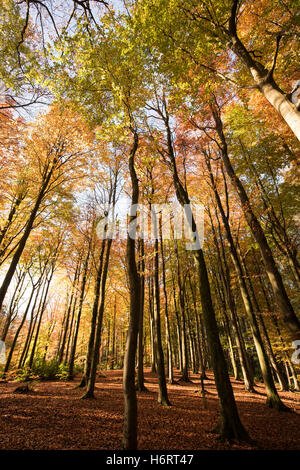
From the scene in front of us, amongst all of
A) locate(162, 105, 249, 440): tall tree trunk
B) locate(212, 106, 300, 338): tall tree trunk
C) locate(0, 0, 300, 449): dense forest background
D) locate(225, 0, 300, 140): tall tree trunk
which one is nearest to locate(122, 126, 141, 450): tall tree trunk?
locate(0, 0, 300, 449): dense forest background

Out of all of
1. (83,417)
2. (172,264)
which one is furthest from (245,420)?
(172,264)

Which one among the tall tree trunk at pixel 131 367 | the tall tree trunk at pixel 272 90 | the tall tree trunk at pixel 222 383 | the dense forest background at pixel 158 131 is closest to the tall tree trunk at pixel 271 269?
the dense forest background at pixel 158 131

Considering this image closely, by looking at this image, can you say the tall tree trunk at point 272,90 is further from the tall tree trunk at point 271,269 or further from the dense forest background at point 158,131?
the tall tree trunk at point 271,269

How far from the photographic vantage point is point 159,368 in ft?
22.5

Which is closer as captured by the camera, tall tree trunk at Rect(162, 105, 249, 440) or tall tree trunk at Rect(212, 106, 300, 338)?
tall tree trunk at Rect(162, 105, 249, 440)

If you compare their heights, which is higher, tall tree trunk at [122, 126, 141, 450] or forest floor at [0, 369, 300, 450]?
tall tree trunk at [122, 126, 141, 450]

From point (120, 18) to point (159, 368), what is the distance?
11338 mm

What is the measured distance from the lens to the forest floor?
148 inches

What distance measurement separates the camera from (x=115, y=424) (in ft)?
15.5

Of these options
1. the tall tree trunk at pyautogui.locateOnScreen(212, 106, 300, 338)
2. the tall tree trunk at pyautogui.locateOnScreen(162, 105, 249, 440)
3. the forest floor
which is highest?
the tall tree trunk at pyautogui.locateOnScreen(212, 106, 300, 338)

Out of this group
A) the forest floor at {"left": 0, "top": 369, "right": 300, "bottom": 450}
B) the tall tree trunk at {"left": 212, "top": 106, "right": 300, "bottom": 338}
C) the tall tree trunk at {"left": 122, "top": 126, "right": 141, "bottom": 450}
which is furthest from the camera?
the tall tree trunk at {"left": 212, "top": 106, "right": 300, "bottom": 338}

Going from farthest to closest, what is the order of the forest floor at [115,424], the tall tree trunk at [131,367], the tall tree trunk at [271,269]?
the tall tree trunk at [271,269], the forest floor at [115,424], the tall tree trunk at [131,367]

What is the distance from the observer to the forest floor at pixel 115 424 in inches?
148

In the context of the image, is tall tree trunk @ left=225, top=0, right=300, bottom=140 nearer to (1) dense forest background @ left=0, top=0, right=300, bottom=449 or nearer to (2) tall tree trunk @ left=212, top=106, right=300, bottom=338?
(1) dense forest background @ left=0, top=0, right=300, bottom=449
